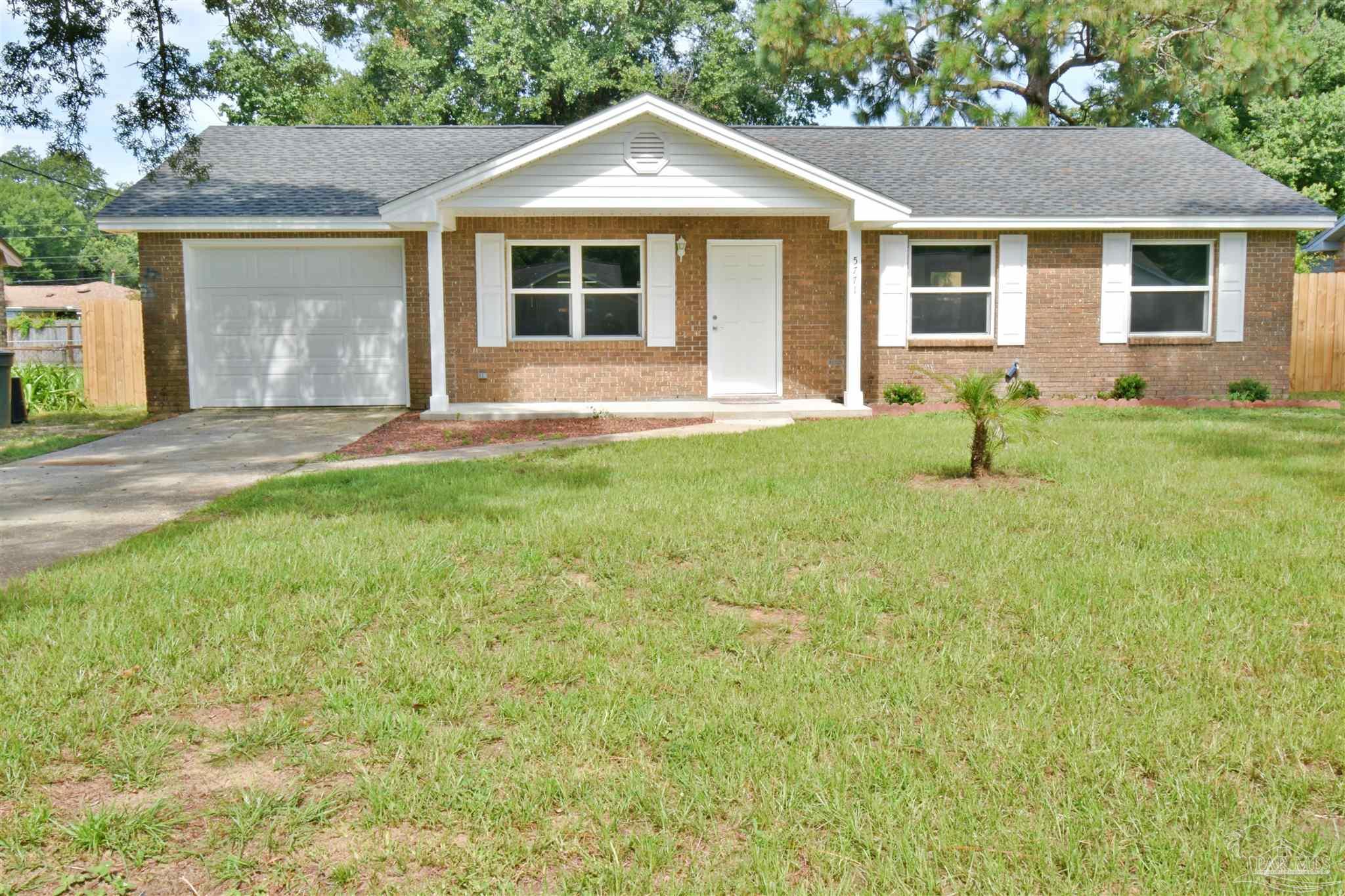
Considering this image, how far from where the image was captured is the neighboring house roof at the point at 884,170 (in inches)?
581

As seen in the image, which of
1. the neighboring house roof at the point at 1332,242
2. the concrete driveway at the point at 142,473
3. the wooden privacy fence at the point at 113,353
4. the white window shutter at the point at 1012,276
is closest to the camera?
the concrete driveway at the point at 142,473

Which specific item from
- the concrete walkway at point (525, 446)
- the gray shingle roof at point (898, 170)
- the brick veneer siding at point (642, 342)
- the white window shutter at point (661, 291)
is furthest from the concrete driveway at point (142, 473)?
the white window shutter at point (661, 291)

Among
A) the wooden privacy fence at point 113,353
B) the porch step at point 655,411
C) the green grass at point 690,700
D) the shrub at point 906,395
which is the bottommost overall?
the green grass at point 690,700

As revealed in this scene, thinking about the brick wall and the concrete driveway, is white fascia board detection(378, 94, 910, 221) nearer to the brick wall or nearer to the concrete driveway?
the brick wall

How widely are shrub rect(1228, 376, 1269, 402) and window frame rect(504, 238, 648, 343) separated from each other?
8.90 m

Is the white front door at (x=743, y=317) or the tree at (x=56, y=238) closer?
the white front door at (x=743, y=317)

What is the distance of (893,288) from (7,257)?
16.1 metres

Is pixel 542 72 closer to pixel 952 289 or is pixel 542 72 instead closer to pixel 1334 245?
pixel 952 289

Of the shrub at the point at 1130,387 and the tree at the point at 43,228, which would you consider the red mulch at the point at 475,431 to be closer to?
the shrub at the point at 1130,387

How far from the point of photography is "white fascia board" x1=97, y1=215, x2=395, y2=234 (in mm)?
14328

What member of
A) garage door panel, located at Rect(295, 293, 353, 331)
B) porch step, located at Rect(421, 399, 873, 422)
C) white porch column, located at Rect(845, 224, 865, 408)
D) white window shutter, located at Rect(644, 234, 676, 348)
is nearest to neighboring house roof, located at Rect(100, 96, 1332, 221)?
white porch column, located at Rect(845, 224, 865, 408)

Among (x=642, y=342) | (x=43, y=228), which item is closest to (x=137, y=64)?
(x=642, y=342)

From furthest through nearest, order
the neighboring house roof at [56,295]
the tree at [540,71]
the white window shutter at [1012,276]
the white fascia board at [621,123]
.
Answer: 1. the neighboring house roof at [56,295]
2. the tree at [540,71]
3. the white window shutter at [1012,276]
4. the white fascia board at [621,123]

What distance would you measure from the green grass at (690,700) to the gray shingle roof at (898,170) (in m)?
9.22
